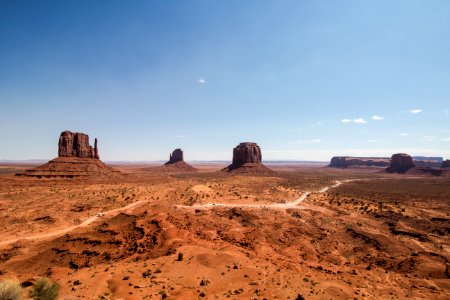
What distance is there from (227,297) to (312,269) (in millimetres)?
8532

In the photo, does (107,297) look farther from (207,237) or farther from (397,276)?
(397,276)

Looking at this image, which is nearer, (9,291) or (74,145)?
(9,291)

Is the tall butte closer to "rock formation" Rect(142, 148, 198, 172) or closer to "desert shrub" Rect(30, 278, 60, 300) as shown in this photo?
"desert shrub" Rect(30, 278, 60, 300)

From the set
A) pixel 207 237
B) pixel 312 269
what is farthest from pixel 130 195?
pixel 312 269

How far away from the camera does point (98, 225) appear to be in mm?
29609

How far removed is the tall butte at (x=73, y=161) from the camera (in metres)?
71.1

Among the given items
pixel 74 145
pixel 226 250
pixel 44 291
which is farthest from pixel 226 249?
pixel 74 145

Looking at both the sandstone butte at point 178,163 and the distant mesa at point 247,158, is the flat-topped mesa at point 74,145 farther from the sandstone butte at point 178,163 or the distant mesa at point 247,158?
the sandstone butte at point 178,163

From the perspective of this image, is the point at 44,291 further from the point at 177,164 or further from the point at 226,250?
the point at 177,164

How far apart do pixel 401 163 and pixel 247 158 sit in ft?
338

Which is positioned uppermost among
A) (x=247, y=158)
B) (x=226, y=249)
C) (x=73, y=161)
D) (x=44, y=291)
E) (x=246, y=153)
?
(x=246, y=153)

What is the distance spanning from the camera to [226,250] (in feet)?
72.8

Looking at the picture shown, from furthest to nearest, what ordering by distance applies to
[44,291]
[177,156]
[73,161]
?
1. [177,156]
2. [73,161]
3. [44,291]

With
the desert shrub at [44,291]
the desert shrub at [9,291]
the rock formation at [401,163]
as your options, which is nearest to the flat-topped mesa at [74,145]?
the desert shrub at [44,291]
